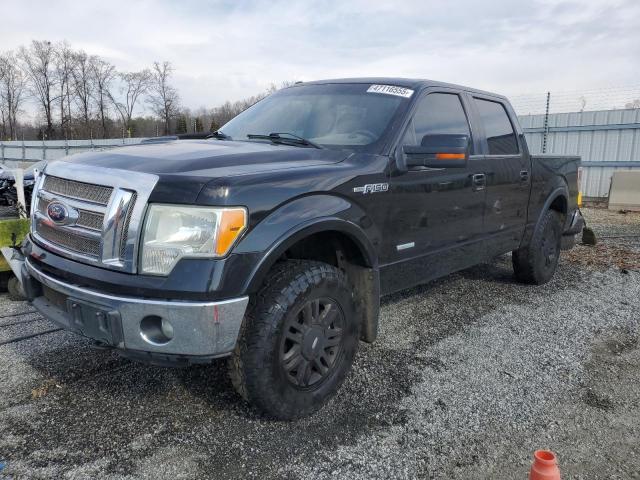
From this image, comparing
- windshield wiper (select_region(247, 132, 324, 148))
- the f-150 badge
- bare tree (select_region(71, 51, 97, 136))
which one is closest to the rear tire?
the f-150 badge

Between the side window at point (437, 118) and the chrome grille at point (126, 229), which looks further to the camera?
the side window at point (437, 118)

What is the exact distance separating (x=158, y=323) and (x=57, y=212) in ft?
2.89

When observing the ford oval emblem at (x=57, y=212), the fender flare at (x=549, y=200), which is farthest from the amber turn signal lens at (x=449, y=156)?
the fender flare at (x=549, y=200)

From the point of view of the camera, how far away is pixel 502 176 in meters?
4.42

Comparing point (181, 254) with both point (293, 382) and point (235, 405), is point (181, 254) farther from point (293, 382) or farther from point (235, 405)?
point (235, 405)

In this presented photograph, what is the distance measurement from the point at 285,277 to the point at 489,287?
359cm

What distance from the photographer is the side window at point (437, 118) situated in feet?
11.6

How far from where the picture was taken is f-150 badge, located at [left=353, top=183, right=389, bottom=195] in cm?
297

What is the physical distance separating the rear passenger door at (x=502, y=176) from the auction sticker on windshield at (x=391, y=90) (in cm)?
100

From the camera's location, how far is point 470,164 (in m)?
4.01

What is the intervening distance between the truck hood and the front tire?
563 millimetres

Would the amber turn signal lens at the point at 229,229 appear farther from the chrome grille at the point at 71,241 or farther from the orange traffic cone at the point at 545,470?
the orange traffic cone at the point at 545,470

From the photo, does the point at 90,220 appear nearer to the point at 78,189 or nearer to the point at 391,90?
the point at 78,189

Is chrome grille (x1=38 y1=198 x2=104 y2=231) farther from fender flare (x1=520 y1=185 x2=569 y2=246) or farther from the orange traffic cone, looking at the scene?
fender flare (x1=520 y1=185 x2=569 y2=246)
